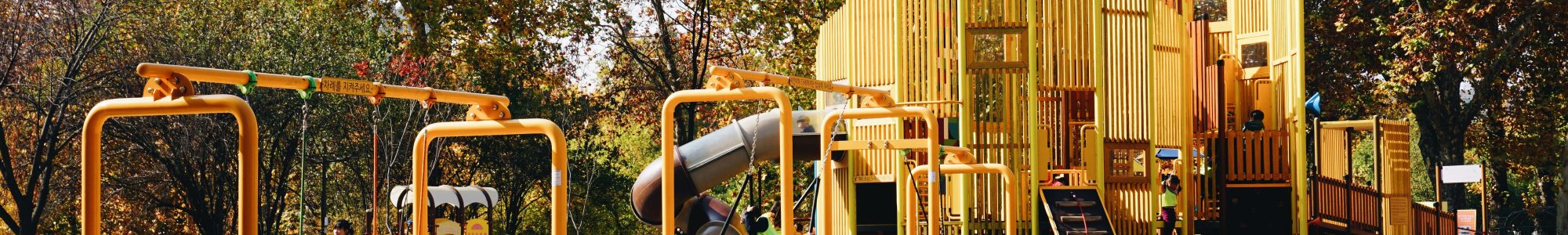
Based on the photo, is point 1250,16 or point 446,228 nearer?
point 446,228

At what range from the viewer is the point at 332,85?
735 cm

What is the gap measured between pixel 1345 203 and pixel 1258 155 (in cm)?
184

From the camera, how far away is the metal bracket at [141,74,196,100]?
650cm

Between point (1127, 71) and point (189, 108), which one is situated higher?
point (1127, 71)

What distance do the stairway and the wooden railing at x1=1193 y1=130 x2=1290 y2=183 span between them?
377cm

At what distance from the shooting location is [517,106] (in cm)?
2586

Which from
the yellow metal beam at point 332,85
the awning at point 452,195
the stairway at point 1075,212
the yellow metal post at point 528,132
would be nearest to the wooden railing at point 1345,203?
the stairway at point 1075,212

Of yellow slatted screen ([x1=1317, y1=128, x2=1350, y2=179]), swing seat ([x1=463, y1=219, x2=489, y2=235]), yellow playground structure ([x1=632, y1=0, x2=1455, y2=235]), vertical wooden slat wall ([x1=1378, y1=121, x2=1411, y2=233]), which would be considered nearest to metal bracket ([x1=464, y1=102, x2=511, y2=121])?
yellow playground structure ([x1=632, y1=0, x2=1455, y2=235])

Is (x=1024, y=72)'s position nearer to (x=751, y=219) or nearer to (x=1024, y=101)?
(x=1024, y=101)

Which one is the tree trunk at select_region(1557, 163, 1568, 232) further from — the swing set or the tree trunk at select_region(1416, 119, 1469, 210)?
the swing set

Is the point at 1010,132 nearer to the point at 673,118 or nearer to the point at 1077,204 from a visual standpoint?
the point at 1077,204

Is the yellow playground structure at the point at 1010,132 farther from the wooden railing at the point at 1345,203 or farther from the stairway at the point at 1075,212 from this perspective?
the wooden railing at the point at 1345,203

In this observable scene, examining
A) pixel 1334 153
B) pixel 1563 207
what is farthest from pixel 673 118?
pixel 1563 207

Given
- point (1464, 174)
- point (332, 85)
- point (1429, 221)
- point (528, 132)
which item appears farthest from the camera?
point (1429, 221)
